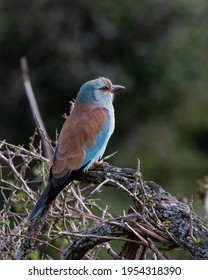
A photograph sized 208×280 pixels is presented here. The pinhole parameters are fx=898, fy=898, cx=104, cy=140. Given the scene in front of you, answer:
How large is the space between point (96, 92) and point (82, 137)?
0.49 metres

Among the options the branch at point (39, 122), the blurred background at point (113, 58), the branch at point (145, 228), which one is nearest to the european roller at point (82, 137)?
the branch at point (39, 122)

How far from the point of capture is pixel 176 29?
836 inches

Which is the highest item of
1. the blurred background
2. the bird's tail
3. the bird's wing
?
the blurred background

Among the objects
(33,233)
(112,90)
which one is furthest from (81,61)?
(33,233)

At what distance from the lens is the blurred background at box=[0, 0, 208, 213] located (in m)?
19.5

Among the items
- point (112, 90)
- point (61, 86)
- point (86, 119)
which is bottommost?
point (86, 119)

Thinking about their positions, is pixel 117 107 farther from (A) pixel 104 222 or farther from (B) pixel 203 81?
(A) pixel 104 222

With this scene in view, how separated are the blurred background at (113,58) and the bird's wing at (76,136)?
13311 mm

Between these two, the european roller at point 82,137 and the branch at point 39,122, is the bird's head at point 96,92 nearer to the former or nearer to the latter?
the european roller at point 82,137

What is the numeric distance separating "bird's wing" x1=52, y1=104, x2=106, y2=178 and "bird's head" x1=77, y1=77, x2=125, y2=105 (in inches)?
2.7

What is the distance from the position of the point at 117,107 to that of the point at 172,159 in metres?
2.92

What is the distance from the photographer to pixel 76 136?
5363 millimetres

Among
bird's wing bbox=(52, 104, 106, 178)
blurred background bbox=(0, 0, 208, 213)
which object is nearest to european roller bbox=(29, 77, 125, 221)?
bird's wing bbox=(52, 104, 106, 178)

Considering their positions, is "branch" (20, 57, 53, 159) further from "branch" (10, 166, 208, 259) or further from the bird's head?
"branch" (10, 166, 208, 259)
